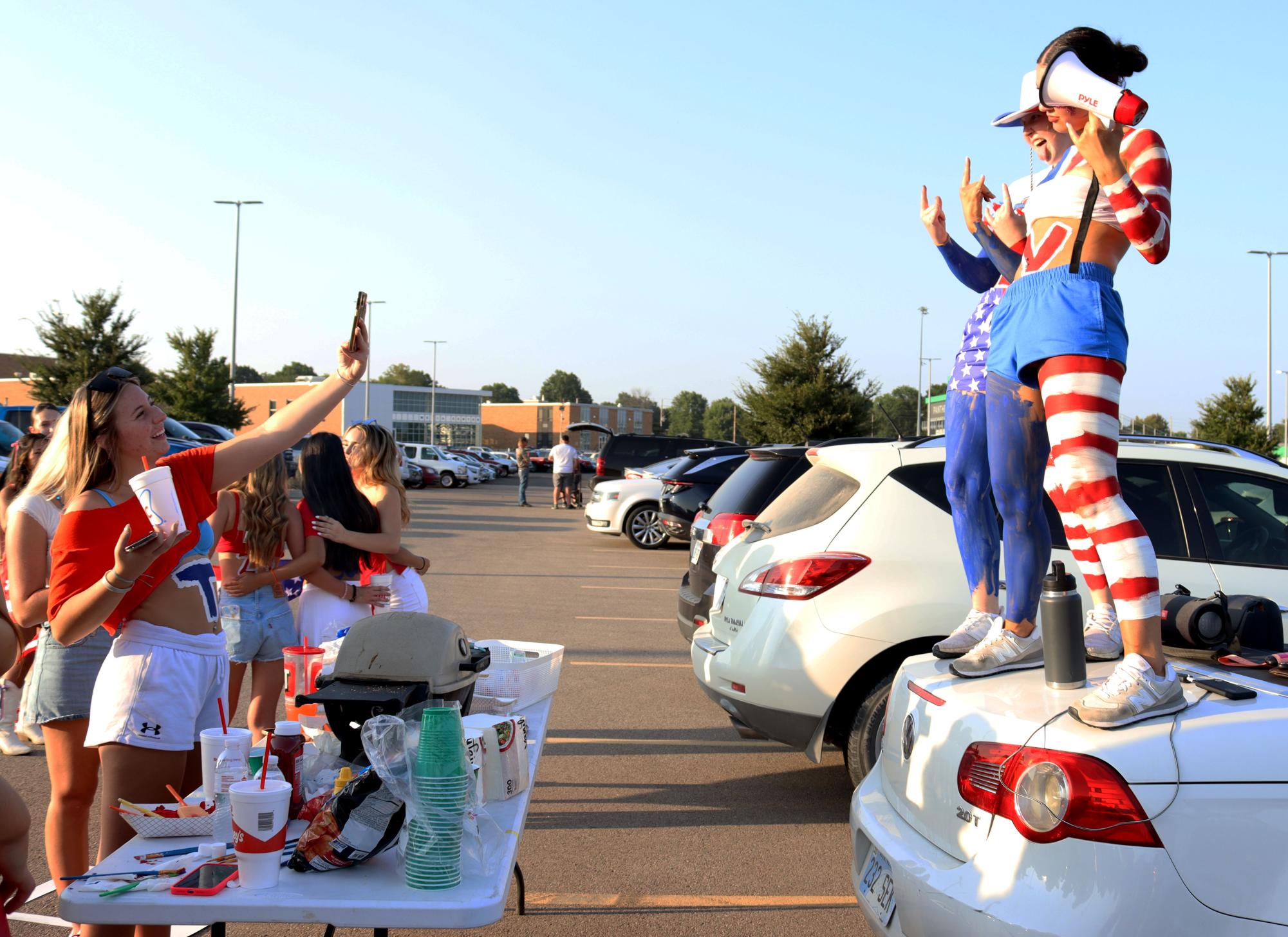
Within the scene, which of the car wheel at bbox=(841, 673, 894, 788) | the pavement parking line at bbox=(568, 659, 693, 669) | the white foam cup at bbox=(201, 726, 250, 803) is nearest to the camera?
the white foam cup at bbox=(201, 726, 250, 803)

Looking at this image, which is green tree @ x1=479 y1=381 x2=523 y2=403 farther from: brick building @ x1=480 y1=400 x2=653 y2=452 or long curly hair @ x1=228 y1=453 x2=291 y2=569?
long curly hair @ x1=228 y1=453 x2=291 y2=569

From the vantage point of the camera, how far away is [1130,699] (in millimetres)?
2268

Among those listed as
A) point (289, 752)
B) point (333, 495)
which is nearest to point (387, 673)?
point (289, 752)

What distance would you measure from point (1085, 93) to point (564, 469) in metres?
26.0

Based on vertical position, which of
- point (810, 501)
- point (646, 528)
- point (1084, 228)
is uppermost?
point (1084, 228)

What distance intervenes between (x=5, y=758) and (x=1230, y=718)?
5.97 metres

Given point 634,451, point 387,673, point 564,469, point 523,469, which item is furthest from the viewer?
point 523,469

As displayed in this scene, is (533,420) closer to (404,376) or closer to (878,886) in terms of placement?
(404,376)

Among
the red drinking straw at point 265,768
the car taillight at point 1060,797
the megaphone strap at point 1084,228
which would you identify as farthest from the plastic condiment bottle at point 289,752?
the megaphone strap at point 1084,228

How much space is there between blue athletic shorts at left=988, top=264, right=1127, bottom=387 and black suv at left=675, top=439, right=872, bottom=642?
385 cm

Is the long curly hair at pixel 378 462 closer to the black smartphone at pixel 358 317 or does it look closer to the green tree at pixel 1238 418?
the black smartphone at pixel 358 317

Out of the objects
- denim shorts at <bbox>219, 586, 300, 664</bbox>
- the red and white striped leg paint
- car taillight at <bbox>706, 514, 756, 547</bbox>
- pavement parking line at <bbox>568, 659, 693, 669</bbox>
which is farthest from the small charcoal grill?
pavement parking line at <bbox>568, 659, 693, 669</bbox>

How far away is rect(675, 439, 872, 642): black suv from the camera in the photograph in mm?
6785

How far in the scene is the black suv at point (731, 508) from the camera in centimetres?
679
